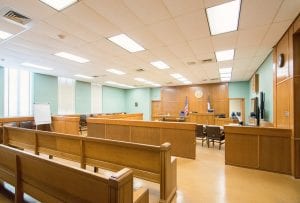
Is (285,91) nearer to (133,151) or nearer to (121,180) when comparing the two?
(133,151)

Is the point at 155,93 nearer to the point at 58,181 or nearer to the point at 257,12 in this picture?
the point at 257,12

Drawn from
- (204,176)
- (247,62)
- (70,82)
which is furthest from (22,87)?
(247,62)

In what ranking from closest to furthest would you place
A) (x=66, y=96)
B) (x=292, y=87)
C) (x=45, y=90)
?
(x=292, y=87) → (x=45, y=90) → (x=66, y=96)

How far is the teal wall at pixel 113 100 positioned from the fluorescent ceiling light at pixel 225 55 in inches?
357

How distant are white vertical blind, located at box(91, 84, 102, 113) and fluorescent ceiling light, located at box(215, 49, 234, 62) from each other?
8.63 meters

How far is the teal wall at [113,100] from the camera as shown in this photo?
1257 cm

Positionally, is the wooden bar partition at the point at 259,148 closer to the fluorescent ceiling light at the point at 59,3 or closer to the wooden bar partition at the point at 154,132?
the wooden bar partition at the point at 154,132

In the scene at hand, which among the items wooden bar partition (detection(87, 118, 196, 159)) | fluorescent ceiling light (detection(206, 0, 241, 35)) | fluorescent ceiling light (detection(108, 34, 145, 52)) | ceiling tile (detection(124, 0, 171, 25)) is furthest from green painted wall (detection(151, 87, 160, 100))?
ceiling tile (detection(124, 0, 171, 25))

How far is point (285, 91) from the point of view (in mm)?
3500

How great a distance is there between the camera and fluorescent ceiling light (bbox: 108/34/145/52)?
150 inches

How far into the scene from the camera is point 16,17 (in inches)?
116

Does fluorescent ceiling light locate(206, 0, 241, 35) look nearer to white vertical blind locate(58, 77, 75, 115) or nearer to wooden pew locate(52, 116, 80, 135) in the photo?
wooden pew locate(52, 116, 80, 135)

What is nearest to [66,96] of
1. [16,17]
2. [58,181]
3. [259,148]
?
[16,17]

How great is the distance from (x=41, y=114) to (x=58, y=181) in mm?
7013
